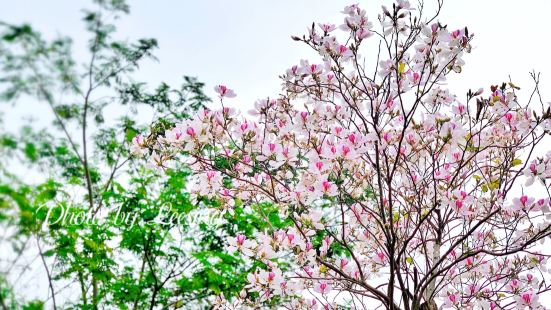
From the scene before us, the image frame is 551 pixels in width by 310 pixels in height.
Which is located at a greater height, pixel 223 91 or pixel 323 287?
pixel 223 91

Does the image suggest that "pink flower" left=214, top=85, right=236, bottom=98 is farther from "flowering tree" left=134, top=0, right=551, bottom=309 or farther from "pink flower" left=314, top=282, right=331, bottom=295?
"pink flower" left=314, top=282, right=331, bottom=295

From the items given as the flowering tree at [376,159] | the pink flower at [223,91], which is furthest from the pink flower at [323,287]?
the pink flower at [223,91]

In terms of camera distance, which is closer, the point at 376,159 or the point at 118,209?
the point at 376,159

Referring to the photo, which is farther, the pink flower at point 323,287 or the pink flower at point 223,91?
the pink flower at point 323,287

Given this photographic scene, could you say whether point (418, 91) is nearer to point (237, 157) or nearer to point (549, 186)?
point (549, 186)

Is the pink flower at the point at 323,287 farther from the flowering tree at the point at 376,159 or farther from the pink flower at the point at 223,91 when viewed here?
the pink flower at the point at 223,91

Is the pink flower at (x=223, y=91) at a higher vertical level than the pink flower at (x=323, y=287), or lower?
higher

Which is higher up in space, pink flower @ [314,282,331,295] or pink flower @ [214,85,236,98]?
pink flower @ [214,85,236,98]

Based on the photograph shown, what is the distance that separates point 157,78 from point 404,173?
3.95 metres

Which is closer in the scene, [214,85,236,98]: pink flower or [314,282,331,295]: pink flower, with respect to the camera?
[214,85,236,98]: pink flower

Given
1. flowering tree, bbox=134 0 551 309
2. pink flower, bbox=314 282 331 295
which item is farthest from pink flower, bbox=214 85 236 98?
pink flower, bbox=314 282 331 295

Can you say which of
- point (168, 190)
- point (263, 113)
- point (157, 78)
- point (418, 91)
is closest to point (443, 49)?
point (418, 91)

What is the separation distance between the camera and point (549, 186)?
227cm

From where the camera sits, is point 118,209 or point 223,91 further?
point 118,209
